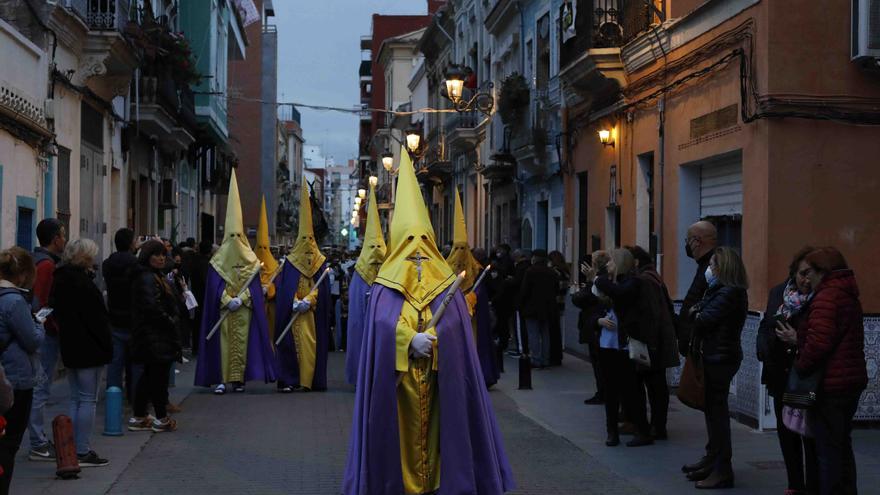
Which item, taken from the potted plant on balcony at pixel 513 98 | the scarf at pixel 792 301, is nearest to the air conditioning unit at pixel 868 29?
the scarf at pixel 792 301

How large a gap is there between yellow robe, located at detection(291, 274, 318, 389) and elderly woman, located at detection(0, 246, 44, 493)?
24.4 ft

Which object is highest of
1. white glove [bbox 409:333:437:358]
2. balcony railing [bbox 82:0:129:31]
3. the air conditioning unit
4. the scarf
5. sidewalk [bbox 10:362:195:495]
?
balcony railing [bbox 82:0:129:31]

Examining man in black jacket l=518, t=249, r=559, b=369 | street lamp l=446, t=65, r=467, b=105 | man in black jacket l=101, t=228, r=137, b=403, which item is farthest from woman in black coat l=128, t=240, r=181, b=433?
street lamp l=446, t=65, r=467, b=105

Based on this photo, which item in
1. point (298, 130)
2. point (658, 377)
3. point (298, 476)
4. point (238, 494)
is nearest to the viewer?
point (238, 494)

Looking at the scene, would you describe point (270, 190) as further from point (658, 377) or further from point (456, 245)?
point (658, 377)

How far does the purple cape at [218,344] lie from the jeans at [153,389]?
3.36 metres

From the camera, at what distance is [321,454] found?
1045cm

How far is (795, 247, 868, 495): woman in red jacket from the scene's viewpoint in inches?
298

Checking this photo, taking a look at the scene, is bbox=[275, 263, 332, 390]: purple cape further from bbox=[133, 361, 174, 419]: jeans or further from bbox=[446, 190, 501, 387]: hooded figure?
bbox=[133, 361, 174, 419]: jeans

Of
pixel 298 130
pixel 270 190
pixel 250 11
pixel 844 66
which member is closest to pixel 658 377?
pixel 844 66

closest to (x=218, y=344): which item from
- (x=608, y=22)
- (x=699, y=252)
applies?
(x=699, y=252)

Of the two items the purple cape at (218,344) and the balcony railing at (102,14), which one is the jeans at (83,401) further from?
→ the balcony railing at (102,14)

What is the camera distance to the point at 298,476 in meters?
9.43

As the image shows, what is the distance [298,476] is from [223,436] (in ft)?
7.46
